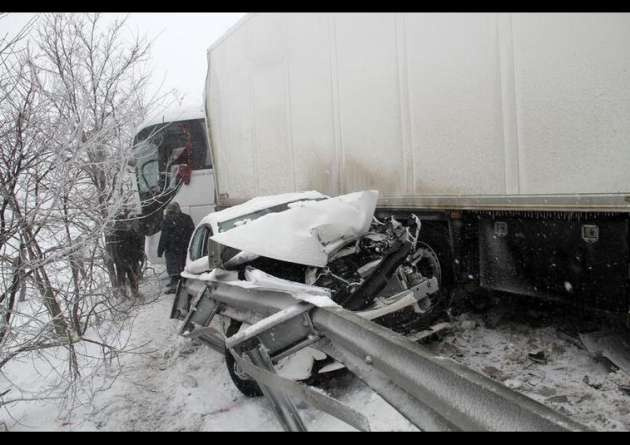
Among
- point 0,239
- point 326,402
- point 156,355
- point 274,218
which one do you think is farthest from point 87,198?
point 326,402

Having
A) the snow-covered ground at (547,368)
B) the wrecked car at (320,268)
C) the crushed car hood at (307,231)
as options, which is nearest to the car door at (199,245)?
the wrecked car at (320,268)

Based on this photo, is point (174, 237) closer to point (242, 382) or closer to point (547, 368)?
point (242, 382)

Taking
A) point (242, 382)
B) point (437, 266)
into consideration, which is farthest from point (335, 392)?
point (437, 266)

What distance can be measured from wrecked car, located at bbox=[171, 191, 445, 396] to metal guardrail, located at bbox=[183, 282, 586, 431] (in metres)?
0.35

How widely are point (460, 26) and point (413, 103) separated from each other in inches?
31.6

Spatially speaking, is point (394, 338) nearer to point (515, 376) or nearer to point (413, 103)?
point (515, 376)

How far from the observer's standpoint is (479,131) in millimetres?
3836

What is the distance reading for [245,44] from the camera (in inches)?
265

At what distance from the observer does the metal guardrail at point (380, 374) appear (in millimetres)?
1486

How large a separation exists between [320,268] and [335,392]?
3.44 ft

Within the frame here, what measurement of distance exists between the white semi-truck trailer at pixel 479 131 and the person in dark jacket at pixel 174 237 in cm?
293

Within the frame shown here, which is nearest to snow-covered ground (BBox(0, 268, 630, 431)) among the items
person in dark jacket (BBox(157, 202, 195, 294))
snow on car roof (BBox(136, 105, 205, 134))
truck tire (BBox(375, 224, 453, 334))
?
truck tire (BBox(375, 224, 453, 334))

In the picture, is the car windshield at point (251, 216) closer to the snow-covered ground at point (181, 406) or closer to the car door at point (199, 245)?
the car door at point (199, 245)

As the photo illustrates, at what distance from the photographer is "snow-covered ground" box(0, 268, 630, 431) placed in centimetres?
328
